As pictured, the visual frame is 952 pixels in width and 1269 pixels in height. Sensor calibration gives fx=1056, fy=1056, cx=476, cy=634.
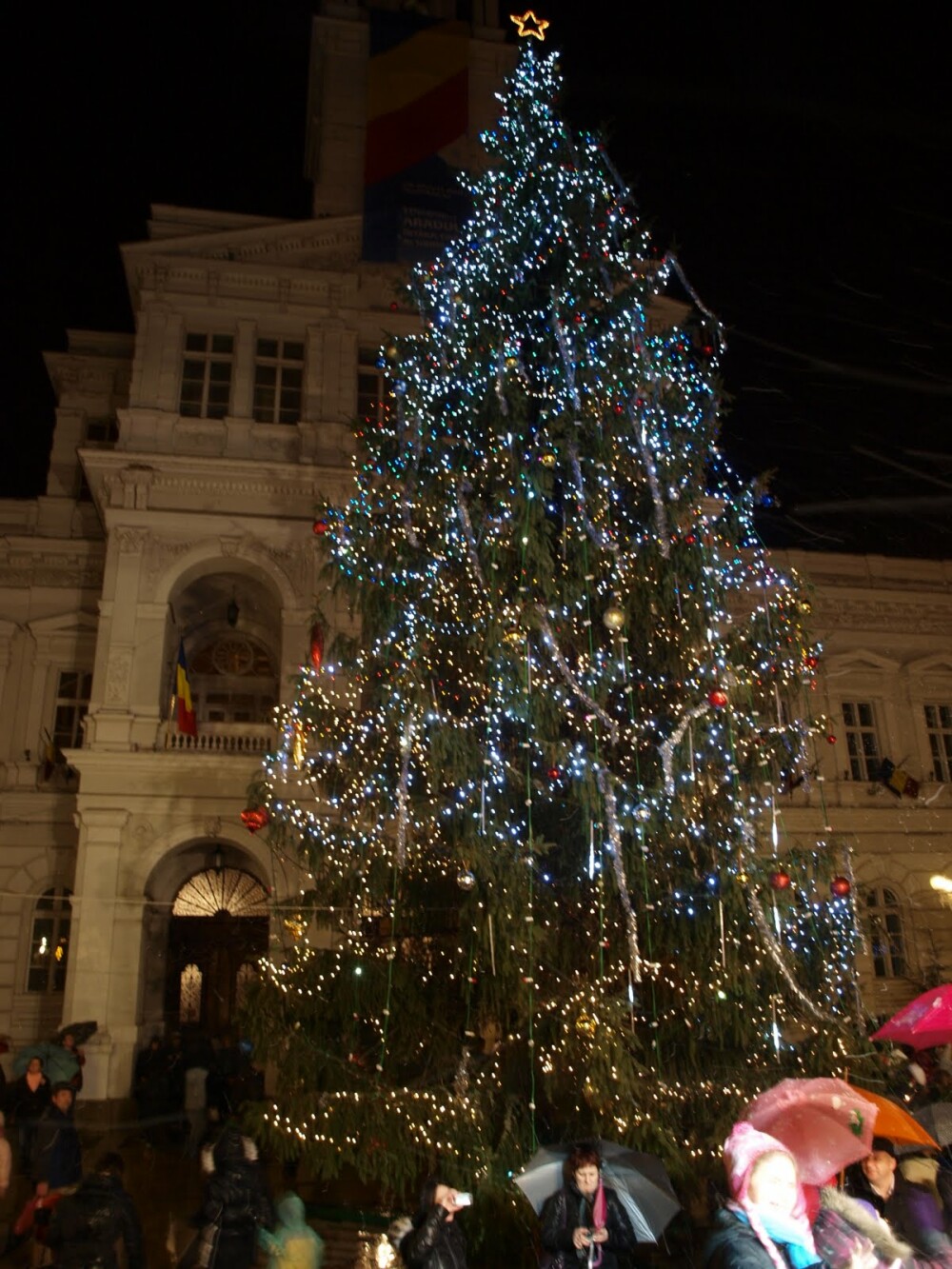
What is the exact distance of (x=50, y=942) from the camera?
19.9 m

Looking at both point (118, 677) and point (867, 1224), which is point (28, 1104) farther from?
point (867, 1224)

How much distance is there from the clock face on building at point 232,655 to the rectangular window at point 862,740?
14.0 metres

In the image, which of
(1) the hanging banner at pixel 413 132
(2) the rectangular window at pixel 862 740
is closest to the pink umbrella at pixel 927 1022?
(2) the rectangular window at pixel 862 740

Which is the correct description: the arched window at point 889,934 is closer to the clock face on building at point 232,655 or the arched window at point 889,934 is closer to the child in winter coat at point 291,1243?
the clock face on building at point 232,655

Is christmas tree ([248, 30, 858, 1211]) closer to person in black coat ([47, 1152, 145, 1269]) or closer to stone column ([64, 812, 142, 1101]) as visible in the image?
person in black coat ([47, 1152, 145, 1269])

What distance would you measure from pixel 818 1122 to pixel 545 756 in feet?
15.3

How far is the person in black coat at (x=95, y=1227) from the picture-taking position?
235 inches

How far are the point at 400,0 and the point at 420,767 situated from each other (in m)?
23.4

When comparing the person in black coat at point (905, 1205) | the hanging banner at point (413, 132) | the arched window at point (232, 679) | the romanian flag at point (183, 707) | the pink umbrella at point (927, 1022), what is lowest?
the person in black coat at point (905, 1205)

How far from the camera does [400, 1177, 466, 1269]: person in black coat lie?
210 inches

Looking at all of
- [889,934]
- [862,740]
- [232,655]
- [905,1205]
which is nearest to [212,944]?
[232,655]

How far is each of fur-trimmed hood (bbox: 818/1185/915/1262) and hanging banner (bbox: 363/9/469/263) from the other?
793 inches

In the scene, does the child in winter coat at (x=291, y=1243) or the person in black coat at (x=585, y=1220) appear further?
the child in winter coat at (x=291, y=1243)

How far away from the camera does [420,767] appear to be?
10.6 m
